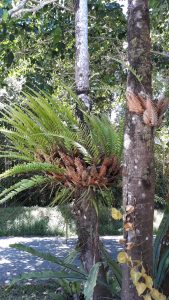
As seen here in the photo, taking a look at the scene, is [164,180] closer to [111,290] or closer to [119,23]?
[111,290]

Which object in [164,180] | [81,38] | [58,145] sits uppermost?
[81,38]

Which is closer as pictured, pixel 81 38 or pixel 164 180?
pixel 164 180

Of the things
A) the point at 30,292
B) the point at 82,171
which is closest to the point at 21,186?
the point at 82,171

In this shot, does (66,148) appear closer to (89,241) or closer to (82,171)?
(82,171)

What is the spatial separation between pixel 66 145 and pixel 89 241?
61 cm

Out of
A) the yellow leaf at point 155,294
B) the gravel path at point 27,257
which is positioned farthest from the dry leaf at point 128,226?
the gravel path at point 27,257

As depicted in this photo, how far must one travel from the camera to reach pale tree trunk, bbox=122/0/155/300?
66.4 inches

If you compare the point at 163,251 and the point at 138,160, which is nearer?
the point at 138,160

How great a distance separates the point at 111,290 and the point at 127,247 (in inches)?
26.4

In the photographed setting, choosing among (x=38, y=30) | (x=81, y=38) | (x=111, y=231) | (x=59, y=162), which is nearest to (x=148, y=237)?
(x=59, y=162)

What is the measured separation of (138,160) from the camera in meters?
1.69

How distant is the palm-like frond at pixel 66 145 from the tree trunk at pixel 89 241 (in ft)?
0.77

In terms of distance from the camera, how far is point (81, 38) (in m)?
2.50

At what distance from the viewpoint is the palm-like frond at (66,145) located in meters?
1.90
